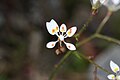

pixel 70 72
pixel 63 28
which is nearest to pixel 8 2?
pixel 70 72

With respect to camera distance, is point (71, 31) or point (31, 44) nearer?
point (71, 31)

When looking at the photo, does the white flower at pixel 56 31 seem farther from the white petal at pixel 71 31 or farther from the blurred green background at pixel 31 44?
the blurred green background at pixel 31 44

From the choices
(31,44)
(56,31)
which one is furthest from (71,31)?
(31,44)

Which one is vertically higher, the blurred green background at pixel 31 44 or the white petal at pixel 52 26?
the blurred green background at pixel 31 44

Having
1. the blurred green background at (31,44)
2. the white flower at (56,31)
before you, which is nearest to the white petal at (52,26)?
the white flower at (56,31)

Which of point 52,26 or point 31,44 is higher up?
point 31,44

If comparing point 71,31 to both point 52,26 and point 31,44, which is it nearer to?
point 52,26

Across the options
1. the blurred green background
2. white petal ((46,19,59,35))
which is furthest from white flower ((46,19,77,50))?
the blurred green background

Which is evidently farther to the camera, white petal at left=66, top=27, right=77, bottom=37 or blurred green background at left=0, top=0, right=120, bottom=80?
blurred green background at left=0, top=0, right=120, bottom=80

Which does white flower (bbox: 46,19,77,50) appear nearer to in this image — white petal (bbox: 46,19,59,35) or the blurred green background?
white petal (bbox: 46,19,59,35)

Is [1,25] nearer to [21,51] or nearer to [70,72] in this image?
[21,51]

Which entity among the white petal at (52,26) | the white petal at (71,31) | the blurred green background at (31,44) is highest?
the blurred green background at (31,44)
